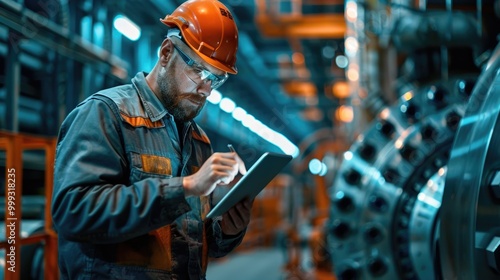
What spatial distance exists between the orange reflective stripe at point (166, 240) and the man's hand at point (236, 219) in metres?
0.24

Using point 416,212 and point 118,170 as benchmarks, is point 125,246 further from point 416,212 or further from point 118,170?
point 416,212

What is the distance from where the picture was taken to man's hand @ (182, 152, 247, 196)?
1709 mm

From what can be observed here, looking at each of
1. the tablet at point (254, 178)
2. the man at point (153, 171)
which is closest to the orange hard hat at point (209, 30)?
the man at point (153, 171)

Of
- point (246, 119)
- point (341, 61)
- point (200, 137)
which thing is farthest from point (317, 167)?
point (200, 137)

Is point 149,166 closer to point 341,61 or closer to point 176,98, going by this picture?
point 176,98

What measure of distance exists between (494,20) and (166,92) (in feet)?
7.88

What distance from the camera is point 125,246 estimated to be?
6.25 feet

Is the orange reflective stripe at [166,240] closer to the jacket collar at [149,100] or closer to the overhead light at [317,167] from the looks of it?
the jacket collar at [149,100]

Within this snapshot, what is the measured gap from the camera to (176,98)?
209 cm

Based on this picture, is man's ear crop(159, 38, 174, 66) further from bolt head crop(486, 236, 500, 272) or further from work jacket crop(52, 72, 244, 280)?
bolt head crop(486, 236, 500, 272)

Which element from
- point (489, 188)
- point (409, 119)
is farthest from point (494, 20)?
point (489, 188)

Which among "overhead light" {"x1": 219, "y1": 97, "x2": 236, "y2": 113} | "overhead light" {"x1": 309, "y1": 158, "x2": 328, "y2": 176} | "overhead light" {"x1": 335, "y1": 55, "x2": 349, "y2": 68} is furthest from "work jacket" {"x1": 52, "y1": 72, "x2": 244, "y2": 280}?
"overhead light" {"x1": 335, "y1": 55, "x2": 349, "y2": 68}

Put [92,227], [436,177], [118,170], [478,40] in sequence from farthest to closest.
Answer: [478,40] → [436,177] → [118,170] → [92,227]

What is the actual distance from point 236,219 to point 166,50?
0.55 m
